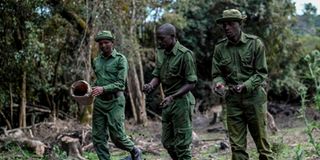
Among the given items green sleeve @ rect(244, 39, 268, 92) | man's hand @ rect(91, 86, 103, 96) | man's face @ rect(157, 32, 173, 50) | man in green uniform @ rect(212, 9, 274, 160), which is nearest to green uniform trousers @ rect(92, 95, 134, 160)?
man's hand @ rect(91, 86, 103, 96)

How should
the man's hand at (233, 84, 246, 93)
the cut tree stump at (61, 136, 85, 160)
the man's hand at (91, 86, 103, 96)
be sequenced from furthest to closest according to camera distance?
1. the cut tree stump at (61, 136, 85, 160)
2. the man's hand at (91, 86, 103, 96)
3. the man's hand at (233, 84, 246, 93)

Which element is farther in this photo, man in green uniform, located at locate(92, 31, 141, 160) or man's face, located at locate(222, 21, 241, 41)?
man in green uniform, located at locate(92, 31, 141, 160)

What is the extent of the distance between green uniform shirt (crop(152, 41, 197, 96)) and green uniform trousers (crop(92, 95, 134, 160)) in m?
0.87

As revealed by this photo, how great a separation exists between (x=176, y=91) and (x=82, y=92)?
1257mm

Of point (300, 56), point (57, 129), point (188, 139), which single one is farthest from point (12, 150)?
point (300, 56)

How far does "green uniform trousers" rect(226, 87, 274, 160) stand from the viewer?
5375 mm

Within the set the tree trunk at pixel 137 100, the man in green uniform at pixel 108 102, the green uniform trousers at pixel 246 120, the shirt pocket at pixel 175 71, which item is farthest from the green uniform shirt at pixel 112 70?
the tree trunk at pixel 137 100

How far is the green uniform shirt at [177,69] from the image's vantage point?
5.77 metres

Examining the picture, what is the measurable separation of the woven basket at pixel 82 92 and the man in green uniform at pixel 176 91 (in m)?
0.80

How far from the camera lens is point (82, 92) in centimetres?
629

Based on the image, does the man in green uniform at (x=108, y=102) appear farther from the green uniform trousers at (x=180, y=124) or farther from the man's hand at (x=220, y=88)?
the man's hand at (x=220, y=88)

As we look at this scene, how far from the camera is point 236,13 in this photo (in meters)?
5.32

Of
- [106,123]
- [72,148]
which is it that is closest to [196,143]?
[72,148]

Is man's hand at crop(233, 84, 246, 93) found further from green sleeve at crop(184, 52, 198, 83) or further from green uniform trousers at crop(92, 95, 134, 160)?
green uniform trousers at crop(92, 95, 134, 160)
